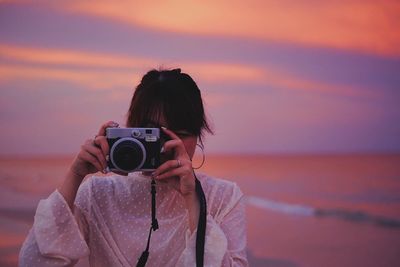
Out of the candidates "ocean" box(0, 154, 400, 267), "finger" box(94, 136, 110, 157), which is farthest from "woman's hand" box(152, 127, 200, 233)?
"ocean" box(0, 154, 400, 267)

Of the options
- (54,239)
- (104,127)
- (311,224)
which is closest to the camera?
(54,239)

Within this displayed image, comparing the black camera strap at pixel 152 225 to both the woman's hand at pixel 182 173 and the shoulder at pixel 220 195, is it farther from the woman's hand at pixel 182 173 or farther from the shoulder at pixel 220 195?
the shoulder at pixel 220 195

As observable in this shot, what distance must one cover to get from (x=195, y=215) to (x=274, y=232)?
6060 mm

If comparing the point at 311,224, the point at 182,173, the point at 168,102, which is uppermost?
the point at 168,102

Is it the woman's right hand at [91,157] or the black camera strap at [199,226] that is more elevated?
the woman's right hand at [91,157]

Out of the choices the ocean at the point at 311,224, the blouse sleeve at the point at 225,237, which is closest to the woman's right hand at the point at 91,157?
the blouse sleeve at the point at 225,237

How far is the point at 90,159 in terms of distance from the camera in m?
1.25

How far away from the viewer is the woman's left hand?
128 cm

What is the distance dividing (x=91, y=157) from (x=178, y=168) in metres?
0.20

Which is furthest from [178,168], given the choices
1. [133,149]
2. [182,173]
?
[133,149]

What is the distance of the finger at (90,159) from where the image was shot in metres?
1.25

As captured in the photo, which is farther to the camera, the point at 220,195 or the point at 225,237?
the point at 220,195

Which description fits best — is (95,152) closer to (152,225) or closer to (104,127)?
(104,127)

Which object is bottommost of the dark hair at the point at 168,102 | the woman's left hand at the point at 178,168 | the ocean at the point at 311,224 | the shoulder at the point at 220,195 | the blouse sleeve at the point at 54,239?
the ocean at the point at 311,224
